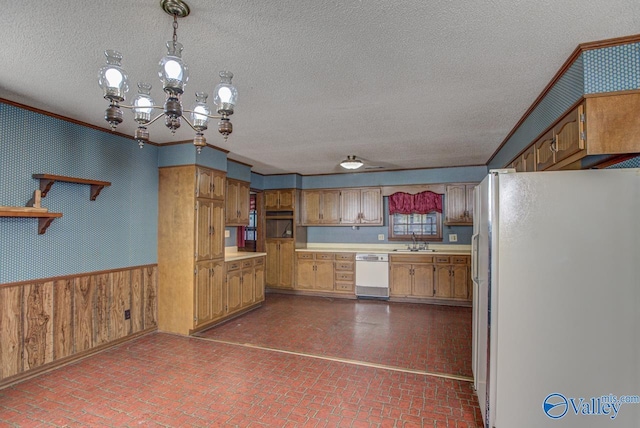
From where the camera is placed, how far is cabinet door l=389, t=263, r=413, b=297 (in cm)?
589

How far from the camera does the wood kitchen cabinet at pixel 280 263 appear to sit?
671cm

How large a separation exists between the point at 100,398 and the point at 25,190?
206 centimetres

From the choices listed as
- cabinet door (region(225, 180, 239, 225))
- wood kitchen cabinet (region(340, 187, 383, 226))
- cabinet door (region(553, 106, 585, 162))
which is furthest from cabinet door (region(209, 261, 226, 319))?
cabinet door (region(553, 106, 585, 162))

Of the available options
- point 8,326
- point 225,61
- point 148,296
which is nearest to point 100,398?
point 8,326

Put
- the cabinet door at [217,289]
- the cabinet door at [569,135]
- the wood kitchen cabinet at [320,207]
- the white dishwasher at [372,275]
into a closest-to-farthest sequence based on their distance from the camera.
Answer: the cabinet door at [569,135] < the cabinet door at [217,289] < the white dishwasher at [372,275] < the wood kitchen cabinet at [320,207]

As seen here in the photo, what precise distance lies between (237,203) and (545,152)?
14.5 ft

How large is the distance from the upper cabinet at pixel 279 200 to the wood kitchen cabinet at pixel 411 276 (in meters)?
2.42

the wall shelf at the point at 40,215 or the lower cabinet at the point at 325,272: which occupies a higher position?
the wall shelf at the point at 40,215

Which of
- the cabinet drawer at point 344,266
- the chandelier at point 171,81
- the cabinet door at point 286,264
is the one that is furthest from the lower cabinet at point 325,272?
the chandelier at point 171,81

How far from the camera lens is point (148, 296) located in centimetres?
421

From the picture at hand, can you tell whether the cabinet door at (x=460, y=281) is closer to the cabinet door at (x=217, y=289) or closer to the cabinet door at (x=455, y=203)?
the cabinet door at (x=455, y=203)

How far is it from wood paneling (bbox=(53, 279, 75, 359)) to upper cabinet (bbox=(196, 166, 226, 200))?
1724 millimetres

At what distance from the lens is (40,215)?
2900 millimetres

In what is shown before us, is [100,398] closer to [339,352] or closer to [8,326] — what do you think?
[8,326]
